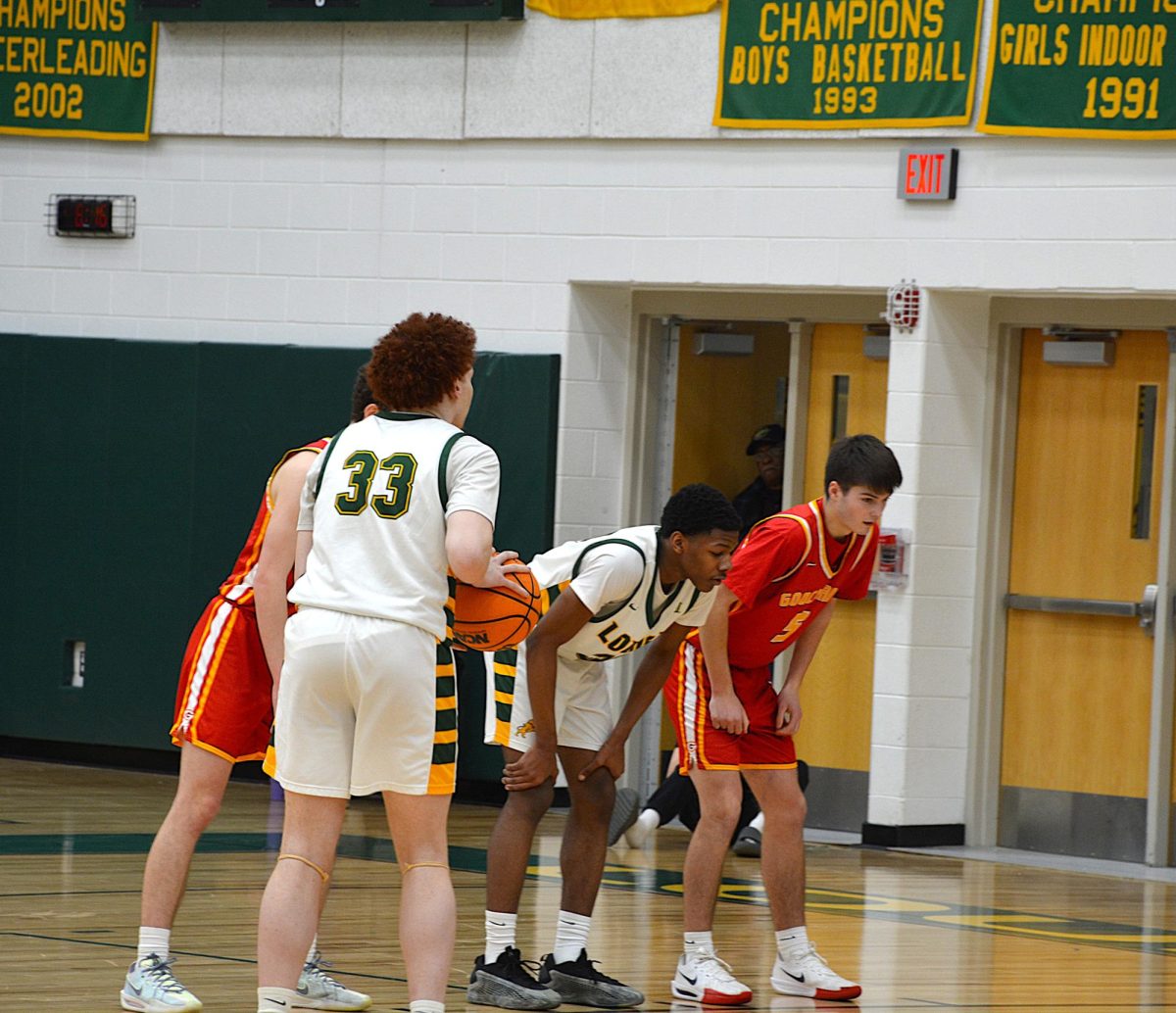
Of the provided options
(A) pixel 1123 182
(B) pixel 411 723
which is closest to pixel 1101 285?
(A) pixel 1123 182

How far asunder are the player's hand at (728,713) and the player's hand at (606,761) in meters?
0.40

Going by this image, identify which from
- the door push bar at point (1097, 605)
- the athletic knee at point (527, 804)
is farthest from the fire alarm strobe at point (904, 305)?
the athletic knee at point (527, 804)

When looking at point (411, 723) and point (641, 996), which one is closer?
point (411, 723)

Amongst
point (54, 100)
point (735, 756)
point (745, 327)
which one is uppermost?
point (54, 100)

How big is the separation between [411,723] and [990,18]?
5.38 metres

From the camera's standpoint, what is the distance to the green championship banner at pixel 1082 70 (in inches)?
335

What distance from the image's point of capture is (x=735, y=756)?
602 cm

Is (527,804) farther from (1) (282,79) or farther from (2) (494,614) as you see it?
(1) (282,79)

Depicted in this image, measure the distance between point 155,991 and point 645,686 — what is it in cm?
144

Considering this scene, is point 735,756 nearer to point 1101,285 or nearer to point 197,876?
point 197,876

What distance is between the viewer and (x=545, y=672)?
5.38 m

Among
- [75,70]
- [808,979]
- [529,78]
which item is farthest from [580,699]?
[75,70]

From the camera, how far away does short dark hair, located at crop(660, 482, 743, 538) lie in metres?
5.43

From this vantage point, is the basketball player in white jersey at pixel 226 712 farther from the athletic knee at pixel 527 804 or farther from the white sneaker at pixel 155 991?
the athletic knee at pixel 527 804
